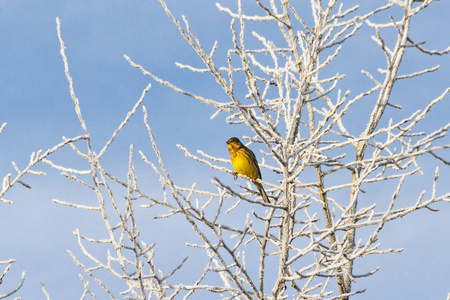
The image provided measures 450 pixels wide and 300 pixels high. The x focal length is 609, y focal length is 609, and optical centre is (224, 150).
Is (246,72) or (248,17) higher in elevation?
(248,17)

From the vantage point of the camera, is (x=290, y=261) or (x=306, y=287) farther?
(x=306, y=287)

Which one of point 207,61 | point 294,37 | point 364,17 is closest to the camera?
point 207,61

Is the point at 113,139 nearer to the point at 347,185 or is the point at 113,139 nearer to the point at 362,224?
the point at 362,224

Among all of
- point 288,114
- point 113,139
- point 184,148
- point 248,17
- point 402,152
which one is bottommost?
point 113,139

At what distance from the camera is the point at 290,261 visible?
4.61 meters

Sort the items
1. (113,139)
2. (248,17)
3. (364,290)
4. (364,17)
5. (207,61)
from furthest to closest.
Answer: (248,17)
(364,17)
(364,290)
(207,61)
(113,139)

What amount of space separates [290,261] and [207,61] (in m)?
1.62

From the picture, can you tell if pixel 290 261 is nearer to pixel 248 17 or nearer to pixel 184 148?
pixel 184 148

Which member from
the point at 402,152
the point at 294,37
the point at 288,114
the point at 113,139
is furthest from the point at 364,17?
the point at 113,139

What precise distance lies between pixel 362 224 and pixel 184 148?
227 cm

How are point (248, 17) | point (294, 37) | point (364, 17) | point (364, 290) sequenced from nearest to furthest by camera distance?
point (364, 290)
point (364, 17)
point (294, 37)
point (248, 17)

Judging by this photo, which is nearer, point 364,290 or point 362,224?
point 364,290

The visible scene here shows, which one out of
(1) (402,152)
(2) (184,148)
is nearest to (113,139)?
(2) (184,148)

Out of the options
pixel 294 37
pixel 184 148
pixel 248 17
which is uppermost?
pixel 248 17
